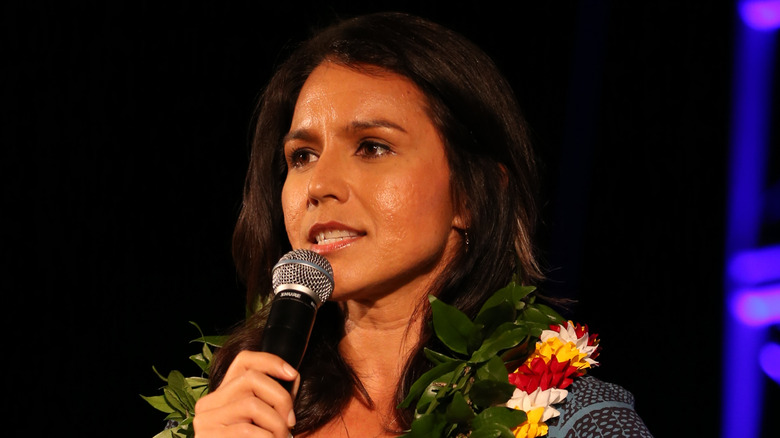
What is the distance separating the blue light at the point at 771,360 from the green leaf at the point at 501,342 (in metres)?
1.11

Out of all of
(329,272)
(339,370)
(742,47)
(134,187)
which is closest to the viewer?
(329,272)

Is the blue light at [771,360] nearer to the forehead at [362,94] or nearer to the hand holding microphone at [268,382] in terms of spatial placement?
the forehead at [362,94]

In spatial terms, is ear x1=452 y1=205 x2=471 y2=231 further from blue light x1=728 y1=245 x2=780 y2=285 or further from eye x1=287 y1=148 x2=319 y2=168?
blue light x1=728 y1=245 x2=780 y2=285

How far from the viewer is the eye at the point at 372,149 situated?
147 centimetres

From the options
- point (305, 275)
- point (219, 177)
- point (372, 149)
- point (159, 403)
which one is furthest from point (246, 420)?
point (219, 177)

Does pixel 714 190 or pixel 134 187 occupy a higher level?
pixel 714 190

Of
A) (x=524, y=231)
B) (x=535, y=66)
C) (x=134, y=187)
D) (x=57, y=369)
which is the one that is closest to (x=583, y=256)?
(x=535, y=66)

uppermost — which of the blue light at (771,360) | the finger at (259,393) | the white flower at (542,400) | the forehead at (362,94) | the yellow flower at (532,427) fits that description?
the forehead at (362,94)

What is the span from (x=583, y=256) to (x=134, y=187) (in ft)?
4.77

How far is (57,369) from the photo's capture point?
2.27 m

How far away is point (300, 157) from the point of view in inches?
62.8

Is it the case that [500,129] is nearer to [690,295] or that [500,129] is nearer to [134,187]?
Answer: [690,295]

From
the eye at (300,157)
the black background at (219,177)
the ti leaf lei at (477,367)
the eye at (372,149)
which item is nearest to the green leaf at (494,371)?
the ti leaf lei at (477,367)

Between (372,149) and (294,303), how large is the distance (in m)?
0.54
